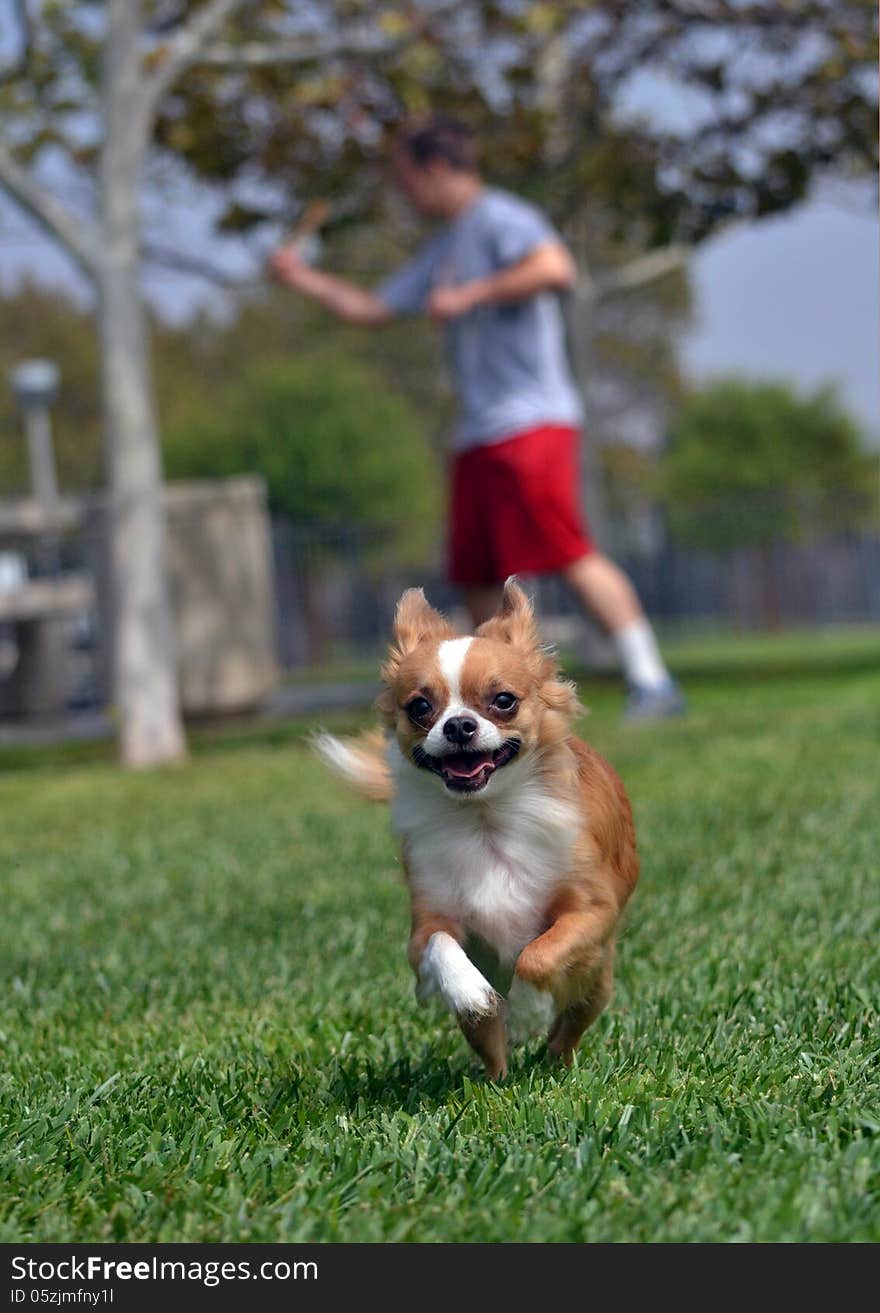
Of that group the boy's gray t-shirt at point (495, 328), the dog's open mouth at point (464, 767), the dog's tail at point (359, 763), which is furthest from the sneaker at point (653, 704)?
the dog's open mouth at point (464, 767)

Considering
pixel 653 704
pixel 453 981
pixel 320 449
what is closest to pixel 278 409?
pixel 320 449

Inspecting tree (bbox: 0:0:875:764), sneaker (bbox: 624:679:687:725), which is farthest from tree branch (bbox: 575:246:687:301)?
sneaker (bbox: 624:679:687:725)

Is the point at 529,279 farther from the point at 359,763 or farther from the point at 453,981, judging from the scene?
the point at 453,981

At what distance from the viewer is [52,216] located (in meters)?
10.5

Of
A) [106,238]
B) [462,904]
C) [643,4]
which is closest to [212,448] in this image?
[643,4]

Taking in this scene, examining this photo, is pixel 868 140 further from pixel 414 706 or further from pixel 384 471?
pixel 384 471

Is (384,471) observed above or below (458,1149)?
above

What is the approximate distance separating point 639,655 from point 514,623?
6.19 meters

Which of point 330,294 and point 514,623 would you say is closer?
point 514,623

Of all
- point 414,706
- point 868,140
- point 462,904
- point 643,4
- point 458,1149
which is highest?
point 643,4

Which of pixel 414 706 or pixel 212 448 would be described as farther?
pixel 212 448

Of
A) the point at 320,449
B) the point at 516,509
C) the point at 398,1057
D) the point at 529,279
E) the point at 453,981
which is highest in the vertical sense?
the point at 320,449
